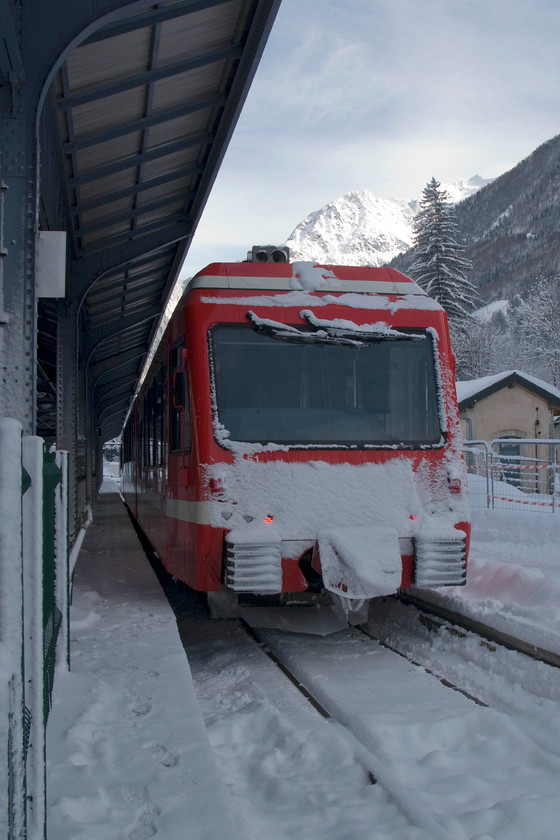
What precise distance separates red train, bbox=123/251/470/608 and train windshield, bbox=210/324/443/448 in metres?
0.01

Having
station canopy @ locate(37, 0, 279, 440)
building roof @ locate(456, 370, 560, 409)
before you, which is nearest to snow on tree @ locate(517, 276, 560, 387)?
building roof @ locate(456, 370, 560, 409)

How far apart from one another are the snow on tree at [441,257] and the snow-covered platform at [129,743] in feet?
177

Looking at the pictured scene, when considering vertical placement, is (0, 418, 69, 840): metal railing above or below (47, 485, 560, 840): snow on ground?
above

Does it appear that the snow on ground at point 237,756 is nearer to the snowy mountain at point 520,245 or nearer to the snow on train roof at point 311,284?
the snow on train roof at point 311,284

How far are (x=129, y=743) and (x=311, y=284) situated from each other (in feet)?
14.5

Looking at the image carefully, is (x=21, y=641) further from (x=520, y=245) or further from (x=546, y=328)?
(x=520, y=245)

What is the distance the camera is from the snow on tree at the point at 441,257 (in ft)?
191

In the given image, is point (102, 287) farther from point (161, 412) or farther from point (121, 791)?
point (121, 791)

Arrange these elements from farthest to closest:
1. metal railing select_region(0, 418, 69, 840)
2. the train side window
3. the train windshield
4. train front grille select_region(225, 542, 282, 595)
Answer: the train side window → the train windshield → train front grille select_region(225, 542, 282, 595) → metal railing select_region(0, 418, 69, 840)

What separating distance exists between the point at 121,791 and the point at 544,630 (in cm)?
390

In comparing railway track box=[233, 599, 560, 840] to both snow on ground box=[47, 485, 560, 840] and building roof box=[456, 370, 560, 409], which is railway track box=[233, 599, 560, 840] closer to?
snow on ground box=[47, 485, 560, 840]

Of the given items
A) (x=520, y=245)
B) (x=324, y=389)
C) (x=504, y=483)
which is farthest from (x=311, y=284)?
(x=520, y=245)

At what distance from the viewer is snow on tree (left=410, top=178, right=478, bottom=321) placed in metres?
58.2

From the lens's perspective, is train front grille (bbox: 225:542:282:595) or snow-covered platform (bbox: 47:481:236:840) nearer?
snow-covered platform (bbox: 47:481:236:840)
